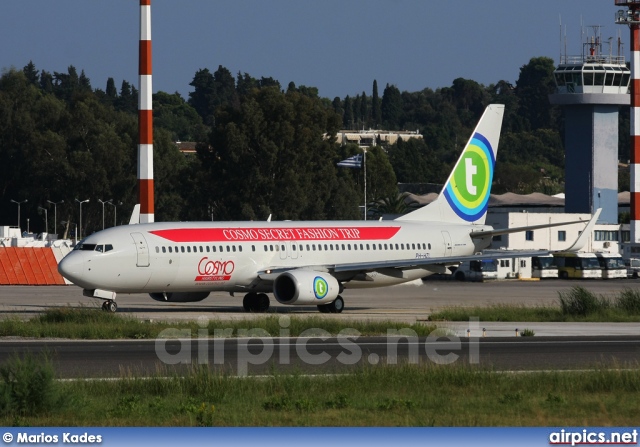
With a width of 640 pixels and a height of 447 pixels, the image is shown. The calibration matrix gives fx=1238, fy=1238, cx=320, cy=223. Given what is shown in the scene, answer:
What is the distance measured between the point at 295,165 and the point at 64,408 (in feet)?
345

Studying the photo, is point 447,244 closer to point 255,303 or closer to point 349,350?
point 255,303

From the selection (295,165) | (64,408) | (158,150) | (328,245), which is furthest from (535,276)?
(64,408)

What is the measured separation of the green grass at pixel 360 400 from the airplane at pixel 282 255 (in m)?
21.1

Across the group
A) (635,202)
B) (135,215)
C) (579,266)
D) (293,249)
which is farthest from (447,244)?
(635,202)

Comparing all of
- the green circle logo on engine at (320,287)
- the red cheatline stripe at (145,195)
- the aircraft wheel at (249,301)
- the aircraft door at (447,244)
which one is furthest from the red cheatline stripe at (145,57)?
the green circle logo on engine at (320,287)

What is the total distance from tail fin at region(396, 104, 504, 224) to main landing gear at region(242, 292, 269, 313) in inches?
322

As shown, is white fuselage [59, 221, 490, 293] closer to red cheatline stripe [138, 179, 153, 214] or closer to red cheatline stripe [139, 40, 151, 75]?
red cheatline stripe [138, 179, 153, 214]

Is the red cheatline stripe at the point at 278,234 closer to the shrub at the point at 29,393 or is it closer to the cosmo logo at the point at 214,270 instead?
the cosmo logo at the point at 214,270

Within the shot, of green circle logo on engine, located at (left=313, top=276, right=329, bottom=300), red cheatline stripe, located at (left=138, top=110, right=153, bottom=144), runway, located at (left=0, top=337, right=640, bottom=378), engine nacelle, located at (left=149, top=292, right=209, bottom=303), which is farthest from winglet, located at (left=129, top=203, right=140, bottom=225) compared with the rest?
runway, located at (left=0, top=337, right=640, bottom=378)

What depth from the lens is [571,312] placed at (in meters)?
41.8

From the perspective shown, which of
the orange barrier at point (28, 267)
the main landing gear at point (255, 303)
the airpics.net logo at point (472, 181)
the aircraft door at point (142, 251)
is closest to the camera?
the aircraft door at point (142, 251)

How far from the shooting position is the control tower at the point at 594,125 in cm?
11519

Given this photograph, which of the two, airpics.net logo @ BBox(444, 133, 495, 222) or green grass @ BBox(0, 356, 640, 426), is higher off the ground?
airpics.net logo @ BBox(444, 133, 495, 222)

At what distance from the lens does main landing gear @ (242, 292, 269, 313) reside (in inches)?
1849
